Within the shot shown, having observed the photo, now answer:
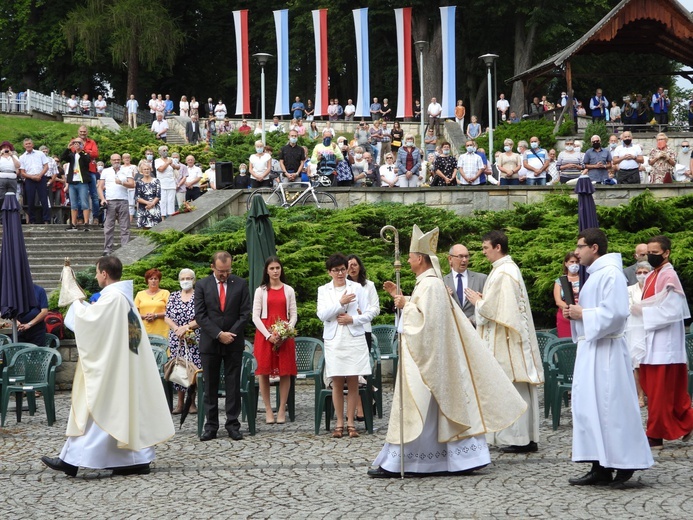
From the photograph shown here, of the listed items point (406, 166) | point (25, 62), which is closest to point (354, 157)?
point (406, 166)

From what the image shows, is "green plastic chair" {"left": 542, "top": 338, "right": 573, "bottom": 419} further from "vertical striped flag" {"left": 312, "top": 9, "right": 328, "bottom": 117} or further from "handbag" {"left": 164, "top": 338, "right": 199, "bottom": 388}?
"vertical striped flag" {"left": 312, "top": 9, "right": 328, "bottom": 117}

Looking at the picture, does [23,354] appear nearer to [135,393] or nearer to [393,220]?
[135,393]

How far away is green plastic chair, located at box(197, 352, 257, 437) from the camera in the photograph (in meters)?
11.8

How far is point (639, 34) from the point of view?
33.8m

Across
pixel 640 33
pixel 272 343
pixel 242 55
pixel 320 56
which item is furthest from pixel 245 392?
pixel 320 56

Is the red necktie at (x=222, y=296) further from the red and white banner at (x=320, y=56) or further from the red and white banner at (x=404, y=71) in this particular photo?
the red and white banner at (x=320, y=56)

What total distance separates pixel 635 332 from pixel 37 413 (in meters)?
6.96

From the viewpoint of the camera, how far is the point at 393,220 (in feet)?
68.5

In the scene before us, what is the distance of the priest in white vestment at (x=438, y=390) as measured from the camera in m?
9.36

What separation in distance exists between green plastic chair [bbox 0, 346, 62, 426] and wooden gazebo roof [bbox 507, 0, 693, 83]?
22.3 meters

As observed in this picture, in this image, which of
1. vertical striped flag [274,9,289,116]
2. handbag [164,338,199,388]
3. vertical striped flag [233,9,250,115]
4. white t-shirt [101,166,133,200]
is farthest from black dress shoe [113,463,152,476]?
vertical striped flag [233,9,250,115]

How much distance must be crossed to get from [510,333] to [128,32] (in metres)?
42.5

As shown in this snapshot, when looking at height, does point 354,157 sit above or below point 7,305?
above

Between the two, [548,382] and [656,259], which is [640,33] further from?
[656,259]
